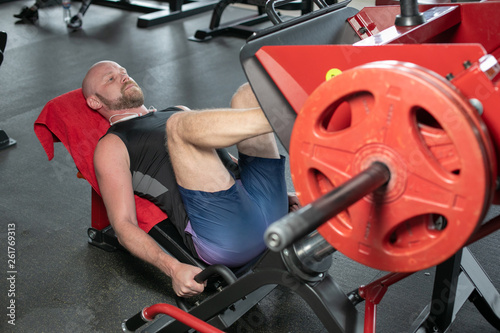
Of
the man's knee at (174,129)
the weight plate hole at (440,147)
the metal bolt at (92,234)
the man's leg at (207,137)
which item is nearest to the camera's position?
the weight plate hole at (440,147)

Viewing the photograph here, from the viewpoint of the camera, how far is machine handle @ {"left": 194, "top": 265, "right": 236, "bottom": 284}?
5.22 feet

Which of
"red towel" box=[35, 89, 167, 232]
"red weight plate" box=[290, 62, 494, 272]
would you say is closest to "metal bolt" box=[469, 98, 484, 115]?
"red weight plate" box=[290, 62, 494, 272]

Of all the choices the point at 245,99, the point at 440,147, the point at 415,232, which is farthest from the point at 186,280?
the point at 440,147

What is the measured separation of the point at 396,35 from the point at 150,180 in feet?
3.36

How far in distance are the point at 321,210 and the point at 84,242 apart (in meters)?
1.80

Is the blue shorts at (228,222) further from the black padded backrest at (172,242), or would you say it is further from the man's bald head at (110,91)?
the man's bald head at (110,91)

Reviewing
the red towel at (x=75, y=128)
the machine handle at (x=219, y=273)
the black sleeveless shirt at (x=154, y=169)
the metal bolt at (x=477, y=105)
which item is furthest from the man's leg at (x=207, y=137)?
the metal bolt at (x=477, y=105)

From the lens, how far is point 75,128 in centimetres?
218

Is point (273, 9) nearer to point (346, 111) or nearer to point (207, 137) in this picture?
point (207, 137)

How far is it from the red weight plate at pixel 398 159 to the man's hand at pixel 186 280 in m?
0.76

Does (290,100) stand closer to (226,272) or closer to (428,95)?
(428,95)

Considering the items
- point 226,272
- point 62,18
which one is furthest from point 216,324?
point 62,18

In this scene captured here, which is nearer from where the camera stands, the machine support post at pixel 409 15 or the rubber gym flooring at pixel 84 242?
the machine support post at pixel 409 15

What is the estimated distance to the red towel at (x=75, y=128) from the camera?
2.13 m
